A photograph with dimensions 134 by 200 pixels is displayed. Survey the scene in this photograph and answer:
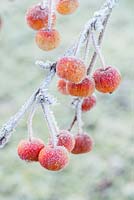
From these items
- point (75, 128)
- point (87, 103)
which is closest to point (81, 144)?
point (87, 103)

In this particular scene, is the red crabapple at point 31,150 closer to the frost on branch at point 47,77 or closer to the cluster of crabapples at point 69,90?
the cluster of crabapples at point 69,90

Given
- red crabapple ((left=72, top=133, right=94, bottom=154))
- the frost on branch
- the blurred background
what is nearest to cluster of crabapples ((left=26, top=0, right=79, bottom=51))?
the frost on branch

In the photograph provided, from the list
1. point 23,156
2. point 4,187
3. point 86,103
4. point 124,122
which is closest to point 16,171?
point 4,187

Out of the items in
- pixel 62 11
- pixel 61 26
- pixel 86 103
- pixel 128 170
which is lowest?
pixel 128 170

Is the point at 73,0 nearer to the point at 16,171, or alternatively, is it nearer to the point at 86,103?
the point at 86,103

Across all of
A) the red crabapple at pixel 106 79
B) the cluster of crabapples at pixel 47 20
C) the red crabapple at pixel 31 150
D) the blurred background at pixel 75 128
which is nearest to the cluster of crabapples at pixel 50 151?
the red crabapple at pixel 31 150

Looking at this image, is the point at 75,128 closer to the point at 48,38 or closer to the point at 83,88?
the point at 48,38

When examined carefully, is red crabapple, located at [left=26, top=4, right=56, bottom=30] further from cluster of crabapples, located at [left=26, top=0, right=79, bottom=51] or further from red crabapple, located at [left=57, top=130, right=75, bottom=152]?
→ red crabapple, located at [left=57, top=130, right=75, bottom=152]
